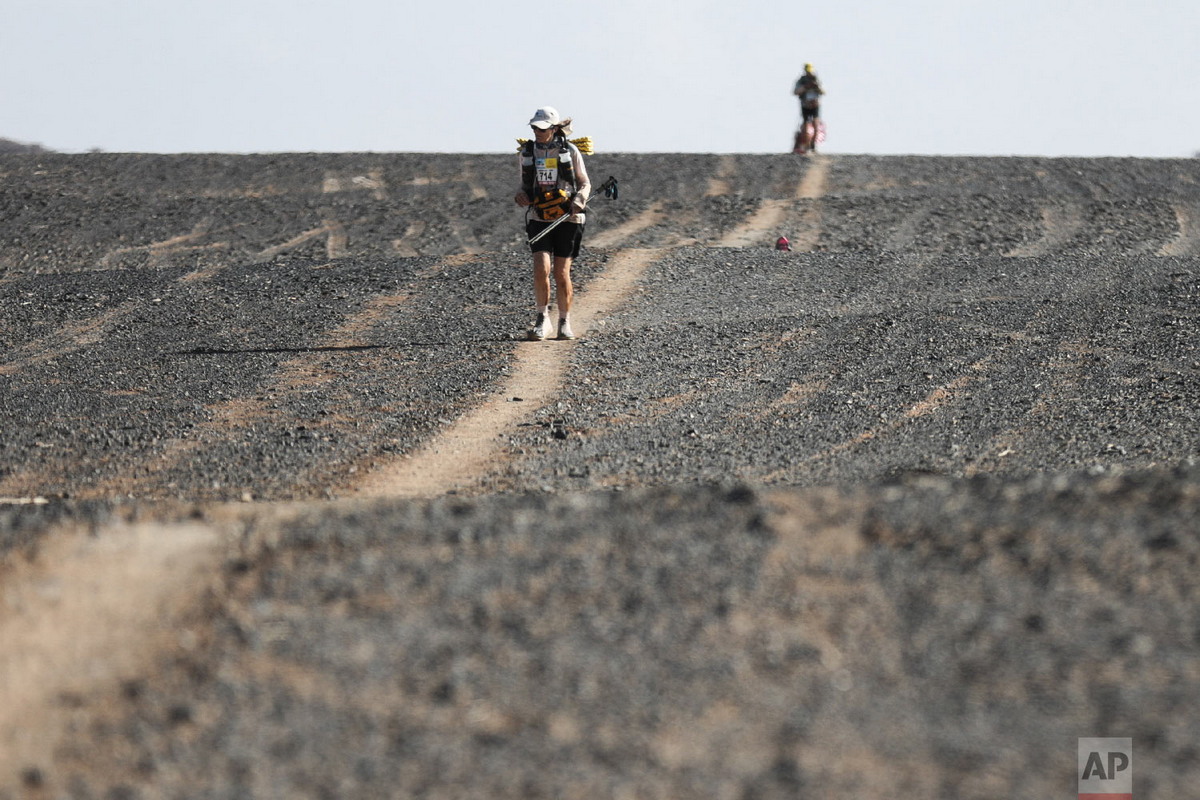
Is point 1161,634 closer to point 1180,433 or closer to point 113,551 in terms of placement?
point 113,551

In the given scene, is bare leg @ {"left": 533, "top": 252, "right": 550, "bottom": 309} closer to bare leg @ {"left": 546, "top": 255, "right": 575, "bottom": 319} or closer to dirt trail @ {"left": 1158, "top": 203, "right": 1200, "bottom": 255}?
bare leg @ {"left": 546, "top": 255, "right": 575, "bottom": 319}

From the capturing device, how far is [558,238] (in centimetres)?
1185

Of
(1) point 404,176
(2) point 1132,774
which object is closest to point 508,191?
(1) point 404,176

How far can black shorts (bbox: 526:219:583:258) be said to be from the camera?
11773 mm

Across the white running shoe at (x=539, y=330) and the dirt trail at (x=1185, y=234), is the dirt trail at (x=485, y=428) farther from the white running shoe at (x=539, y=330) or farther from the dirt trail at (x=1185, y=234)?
the dirt trail at (x=1185, y=234)

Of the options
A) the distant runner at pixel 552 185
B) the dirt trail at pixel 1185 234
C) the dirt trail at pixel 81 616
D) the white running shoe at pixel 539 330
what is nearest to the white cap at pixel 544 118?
the distant runner at pixel 552 185

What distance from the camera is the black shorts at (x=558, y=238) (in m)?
11.8

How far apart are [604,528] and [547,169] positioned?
682 centimetres

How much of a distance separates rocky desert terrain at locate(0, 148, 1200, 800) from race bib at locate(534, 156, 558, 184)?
1.73 m

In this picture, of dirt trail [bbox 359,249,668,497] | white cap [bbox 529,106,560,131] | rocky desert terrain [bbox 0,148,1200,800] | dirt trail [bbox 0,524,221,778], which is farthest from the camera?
white cap [bbox 529,106,560,131]

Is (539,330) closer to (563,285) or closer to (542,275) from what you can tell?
(563,285)

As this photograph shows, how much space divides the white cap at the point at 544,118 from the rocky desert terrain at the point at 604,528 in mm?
2232

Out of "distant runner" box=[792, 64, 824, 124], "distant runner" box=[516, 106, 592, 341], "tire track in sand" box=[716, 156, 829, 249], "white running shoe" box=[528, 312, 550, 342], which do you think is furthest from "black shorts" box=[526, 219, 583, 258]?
"distant runner" box=[792, 64, 824, 124]

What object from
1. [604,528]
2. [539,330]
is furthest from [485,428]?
[604,528]
